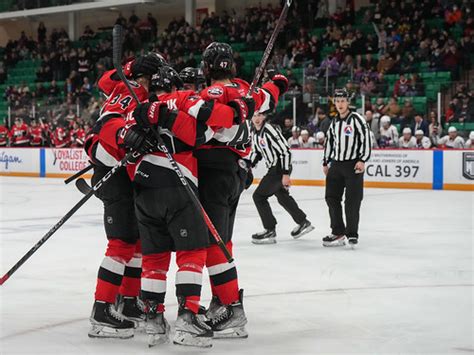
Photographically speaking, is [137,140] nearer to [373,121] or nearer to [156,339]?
[156,339]

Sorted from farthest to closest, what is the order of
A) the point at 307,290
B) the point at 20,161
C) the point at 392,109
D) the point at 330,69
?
the point at 20,161, the point at 330,69, the point at 392,109, the point at 307,290

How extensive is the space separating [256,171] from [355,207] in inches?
323

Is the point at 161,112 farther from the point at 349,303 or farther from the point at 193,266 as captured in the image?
the point at 349,303

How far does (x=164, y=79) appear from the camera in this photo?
3.79 meters

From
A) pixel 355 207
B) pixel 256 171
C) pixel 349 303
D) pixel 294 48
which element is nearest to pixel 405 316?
pixel 349 303

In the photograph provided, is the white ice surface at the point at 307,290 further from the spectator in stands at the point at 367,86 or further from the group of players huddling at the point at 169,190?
the spectator in stands at the point at 367,86

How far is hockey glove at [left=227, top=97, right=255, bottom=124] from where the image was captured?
3656mm

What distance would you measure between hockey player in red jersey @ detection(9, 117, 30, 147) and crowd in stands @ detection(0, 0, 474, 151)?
356 mm

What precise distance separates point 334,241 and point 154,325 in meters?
3.75

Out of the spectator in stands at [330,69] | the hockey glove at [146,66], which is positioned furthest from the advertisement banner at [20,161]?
the hockey glove at [146,66]

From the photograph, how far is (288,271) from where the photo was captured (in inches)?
233

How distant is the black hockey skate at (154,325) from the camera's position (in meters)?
3.67

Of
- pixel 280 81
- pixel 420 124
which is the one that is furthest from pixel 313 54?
pixel 280 81

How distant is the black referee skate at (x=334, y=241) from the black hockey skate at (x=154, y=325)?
3686 millimetres
